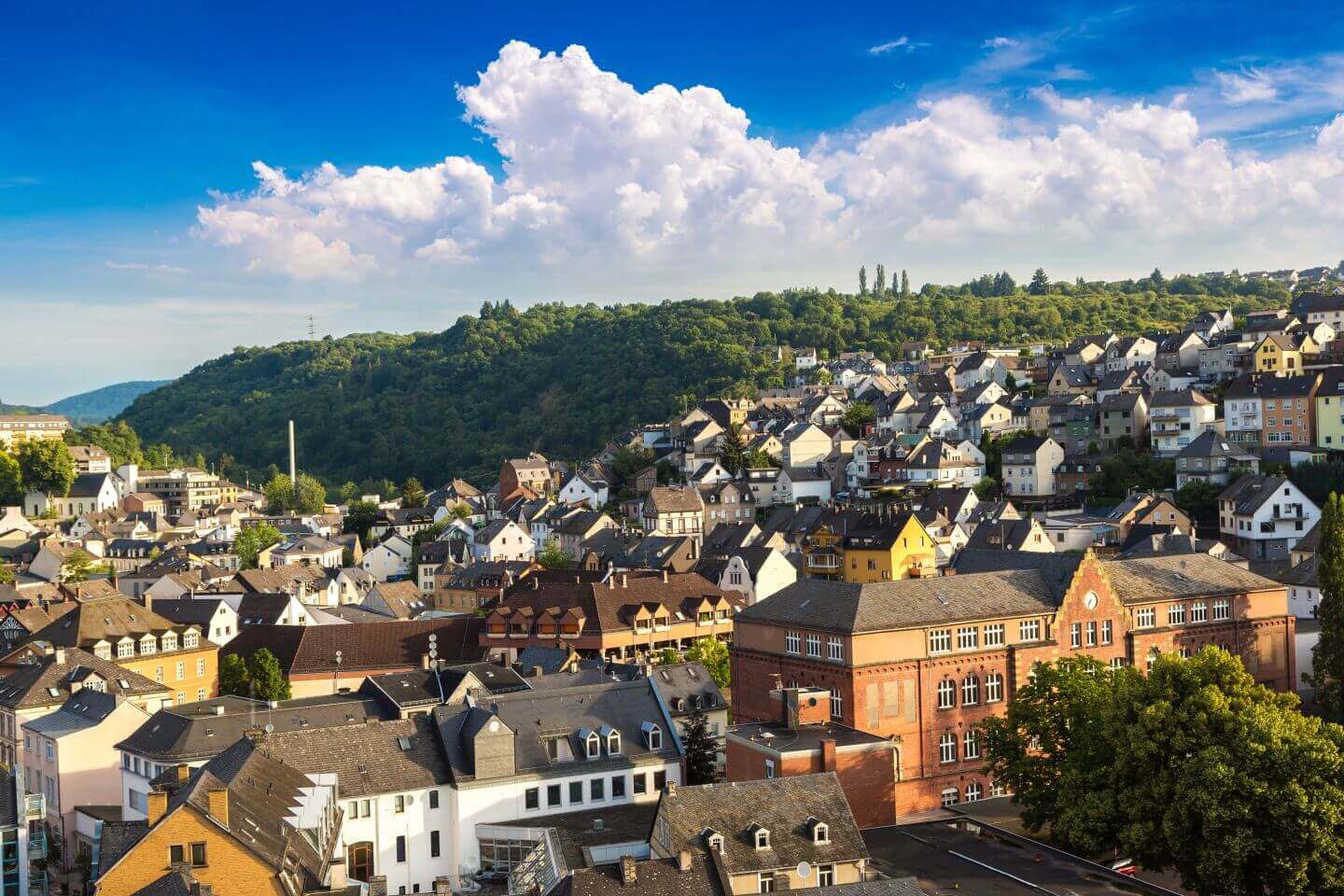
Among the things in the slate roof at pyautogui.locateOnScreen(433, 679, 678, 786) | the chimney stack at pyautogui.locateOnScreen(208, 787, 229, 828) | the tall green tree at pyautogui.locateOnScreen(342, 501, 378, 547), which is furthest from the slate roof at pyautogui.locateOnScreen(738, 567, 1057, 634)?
the tall green tree at pyautogui.locateOnScreen(342, 501, 378, 547)

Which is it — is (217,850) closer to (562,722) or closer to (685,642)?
(562,722)

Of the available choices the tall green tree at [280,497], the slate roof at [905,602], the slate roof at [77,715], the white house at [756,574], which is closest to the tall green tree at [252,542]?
the tall green tree at [280,497]

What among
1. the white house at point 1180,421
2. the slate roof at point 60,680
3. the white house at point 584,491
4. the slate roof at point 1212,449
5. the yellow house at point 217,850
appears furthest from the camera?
the white house at point 584,491

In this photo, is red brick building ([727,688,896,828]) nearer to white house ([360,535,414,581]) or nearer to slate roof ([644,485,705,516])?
slate roof ([644,485,705,516])

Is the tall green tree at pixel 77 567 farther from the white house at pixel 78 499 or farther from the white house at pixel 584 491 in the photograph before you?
the white house at pixel 584 491

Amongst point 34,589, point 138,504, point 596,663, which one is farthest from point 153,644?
point 138,504
